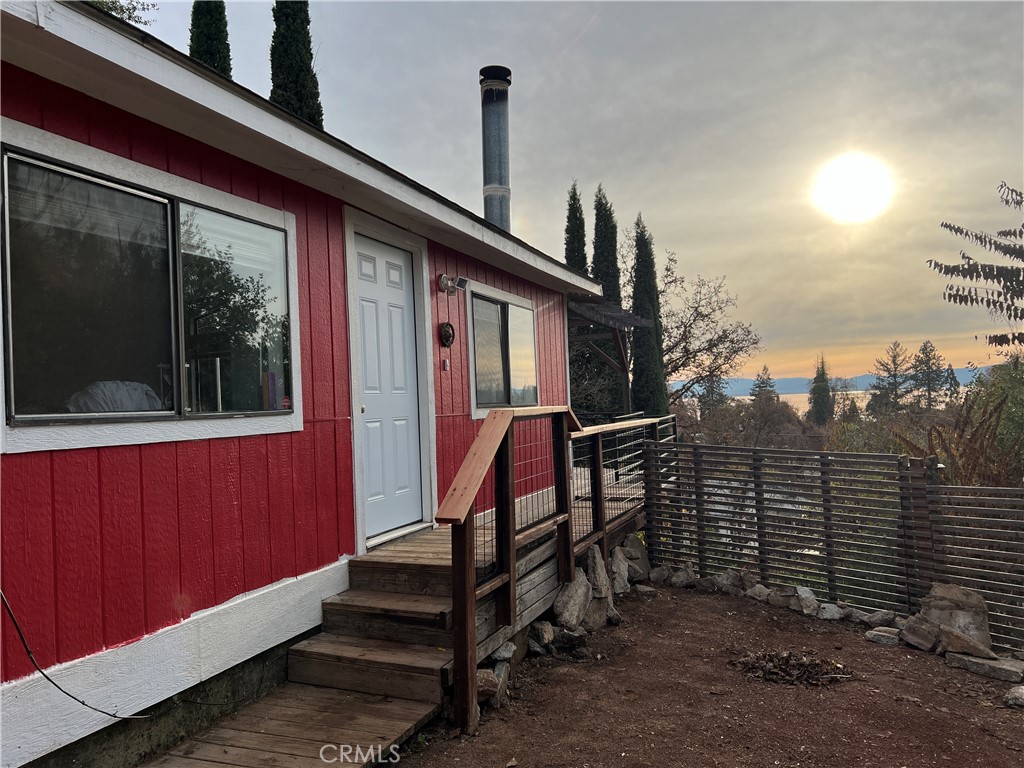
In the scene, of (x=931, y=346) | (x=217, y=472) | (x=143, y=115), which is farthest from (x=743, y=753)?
(x=931, y=346)

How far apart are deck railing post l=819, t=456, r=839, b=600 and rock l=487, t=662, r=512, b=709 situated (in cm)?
326

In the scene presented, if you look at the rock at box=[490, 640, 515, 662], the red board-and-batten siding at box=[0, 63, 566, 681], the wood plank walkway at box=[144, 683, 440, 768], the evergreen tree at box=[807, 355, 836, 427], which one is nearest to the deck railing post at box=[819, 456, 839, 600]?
the rock at box=[490, 640, 515, 662]

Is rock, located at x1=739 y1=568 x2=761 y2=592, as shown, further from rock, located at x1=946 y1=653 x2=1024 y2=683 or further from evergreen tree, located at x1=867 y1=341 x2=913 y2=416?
evergreen tree, located at x1=867 y1=341 x2=913 y2=416

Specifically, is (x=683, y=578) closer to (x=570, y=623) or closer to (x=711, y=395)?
(x=570, y=623)

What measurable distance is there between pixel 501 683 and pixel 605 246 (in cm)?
1621

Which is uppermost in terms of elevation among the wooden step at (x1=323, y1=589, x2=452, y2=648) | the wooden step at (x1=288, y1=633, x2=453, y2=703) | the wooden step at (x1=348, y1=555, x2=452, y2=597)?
the wooden step at (x1=348, y1=555, x2=452, y2=597)

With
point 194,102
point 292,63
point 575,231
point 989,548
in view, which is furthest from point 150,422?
point 575,231

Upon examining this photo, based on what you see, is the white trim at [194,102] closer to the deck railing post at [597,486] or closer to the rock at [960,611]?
the deck railing post at [597,486]

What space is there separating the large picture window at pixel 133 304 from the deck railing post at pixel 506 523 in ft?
4.23

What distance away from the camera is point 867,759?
3.04 meters

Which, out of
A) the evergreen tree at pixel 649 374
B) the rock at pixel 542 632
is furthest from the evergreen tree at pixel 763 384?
the rock at pixel 542 632

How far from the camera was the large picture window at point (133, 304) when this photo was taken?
235 cm

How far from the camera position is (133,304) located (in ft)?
9.02

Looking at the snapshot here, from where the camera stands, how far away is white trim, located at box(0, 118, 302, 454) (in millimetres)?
2338
